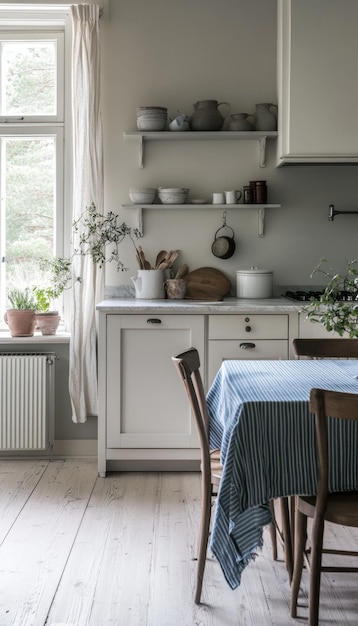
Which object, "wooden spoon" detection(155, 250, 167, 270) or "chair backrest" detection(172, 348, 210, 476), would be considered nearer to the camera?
"chair backrest" detection(172, 348, 210, 476)

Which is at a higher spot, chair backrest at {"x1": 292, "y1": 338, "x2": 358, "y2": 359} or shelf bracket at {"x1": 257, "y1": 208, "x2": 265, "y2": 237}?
shelf bracket at {"x1": 257, "y1": 208, "x2": 265, "y2": 237}

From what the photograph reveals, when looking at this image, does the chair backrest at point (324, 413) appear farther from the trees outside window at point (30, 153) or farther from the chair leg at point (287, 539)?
the trees outside window at point (30, 153)

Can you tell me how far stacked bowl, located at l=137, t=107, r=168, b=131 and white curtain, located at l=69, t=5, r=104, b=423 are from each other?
0.24 meters

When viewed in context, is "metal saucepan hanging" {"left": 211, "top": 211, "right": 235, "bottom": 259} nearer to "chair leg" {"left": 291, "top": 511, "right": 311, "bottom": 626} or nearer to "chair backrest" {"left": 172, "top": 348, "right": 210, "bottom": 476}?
"chair backrest" {"left": 172, "top": 348, "right": 210, "bottom": 476}

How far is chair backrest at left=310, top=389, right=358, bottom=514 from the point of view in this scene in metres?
2.05

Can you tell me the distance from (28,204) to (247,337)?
1.59 meters

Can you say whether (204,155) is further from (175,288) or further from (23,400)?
(23,400)

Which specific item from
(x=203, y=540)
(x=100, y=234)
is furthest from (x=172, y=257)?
(x=203, y=540)

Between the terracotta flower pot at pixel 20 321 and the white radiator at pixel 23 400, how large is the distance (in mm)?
151

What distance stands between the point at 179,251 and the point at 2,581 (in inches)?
92.3

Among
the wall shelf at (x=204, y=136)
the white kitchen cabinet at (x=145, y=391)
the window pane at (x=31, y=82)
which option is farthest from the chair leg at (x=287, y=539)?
the window pane at (x=31, y=82)

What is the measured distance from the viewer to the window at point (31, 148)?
4.47 m

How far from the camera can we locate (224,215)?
4516 millimetres

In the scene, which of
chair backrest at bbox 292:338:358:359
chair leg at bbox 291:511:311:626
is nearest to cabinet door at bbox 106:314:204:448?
chair backrest at bbox 292:338:358:359
